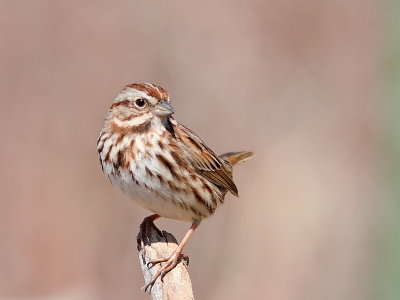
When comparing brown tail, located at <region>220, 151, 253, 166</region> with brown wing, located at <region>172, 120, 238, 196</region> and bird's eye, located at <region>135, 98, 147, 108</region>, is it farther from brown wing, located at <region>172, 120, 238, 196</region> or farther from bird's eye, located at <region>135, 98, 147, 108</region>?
bird's eye, located at <region>135, 98, 147, 108</region>

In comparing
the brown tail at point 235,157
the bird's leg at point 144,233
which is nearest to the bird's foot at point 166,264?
the bird's leg at point 144,233

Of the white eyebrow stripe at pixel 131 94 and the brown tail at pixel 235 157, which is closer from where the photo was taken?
the white eyebrow stripe at pixel 131 94

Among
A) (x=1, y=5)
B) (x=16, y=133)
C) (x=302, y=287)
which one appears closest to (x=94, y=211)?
(x=16, y=133)

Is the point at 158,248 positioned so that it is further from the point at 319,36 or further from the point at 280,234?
the point at 319,36

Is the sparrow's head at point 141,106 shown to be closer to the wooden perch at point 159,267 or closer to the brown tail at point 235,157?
the wooden perch at point 159,267

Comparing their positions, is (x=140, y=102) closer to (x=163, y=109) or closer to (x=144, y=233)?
(x=163, y=109)

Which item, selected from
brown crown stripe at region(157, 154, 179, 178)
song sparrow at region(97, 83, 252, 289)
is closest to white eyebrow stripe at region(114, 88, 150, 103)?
song sparrow at region(97, 83, 252, 289)
